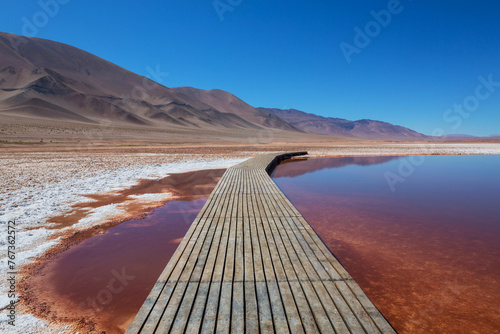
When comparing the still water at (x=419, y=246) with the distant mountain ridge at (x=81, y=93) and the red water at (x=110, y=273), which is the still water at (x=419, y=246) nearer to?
the red water at (x=110, y=273)

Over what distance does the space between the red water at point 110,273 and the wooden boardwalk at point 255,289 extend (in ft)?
3.04

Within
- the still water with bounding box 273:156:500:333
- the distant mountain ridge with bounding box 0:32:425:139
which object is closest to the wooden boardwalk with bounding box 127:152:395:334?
the still water with bounding box 273:156:500:333

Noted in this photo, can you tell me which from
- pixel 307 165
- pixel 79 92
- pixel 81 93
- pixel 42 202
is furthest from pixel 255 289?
pixel 79 92

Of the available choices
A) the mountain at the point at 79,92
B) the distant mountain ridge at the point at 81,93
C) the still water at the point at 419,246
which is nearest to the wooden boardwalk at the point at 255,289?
the still water at the point at 419,246

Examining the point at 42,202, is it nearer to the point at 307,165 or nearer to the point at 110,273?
the point at 110,273

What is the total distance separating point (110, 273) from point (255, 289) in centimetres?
307

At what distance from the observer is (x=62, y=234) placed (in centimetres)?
622

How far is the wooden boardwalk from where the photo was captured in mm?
2648

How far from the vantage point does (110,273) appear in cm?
480

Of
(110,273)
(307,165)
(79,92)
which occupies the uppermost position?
(79,92)

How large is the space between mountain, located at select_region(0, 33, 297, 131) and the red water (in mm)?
84817

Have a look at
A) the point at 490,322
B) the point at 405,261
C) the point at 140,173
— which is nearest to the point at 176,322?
the point at 490,322

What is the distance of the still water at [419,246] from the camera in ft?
12.5

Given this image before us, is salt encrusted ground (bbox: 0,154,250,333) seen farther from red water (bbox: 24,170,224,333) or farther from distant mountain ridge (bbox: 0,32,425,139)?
distant mountain ridge (bbox: 0,32,425,139)
